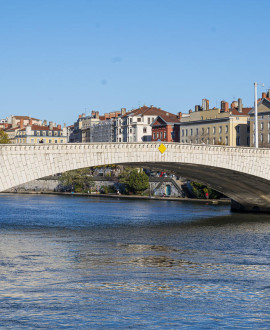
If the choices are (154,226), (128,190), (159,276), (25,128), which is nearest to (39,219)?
(154,226)

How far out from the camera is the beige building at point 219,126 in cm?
7862

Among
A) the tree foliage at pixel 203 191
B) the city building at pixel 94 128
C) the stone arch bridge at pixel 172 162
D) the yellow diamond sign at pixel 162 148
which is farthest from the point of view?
the city building at pixel 94 128

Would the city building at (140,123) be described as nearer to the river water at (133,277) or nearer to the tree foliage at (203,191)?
the tree foliage at (203,191)

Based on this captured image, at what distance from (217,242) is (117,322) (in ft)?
46.8

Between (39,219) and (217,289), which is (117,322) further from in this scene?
(39,219)

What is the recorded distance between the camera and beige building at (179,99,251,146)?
78625 millimetres

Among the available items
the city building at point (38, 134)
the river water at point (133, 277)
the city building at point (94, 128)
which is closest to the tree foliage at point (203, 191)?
the river water at point (133, 277)

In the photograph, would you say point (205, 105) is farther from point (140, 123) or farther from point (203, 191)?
point (203, 191)

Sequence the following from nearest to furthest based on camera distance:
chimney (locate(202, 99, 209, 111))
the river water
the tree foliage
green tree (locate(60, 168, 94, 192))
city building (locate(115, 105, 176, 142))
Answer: the river water
the tree foliage
green tree (locate(60, 168, 94, 192))
chimney (locate(202, 99, 209, 111))
city building (locate(115, 105, 176, 142))

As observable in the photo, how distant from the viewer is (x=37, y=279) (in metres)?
20.0

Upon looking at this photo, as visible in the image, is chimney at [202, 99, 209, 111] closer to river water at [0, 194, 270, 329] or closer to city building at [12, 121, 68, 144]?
city building at [12, 121, 68, 144]

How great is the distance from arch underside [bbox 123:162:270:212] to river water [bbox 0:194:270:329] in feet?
22.2

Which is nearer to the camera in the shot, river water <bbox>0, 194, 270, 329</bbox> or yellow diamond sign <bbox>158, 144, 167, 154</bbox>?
river water <bbox>0, 194, 270, 329</bbox>

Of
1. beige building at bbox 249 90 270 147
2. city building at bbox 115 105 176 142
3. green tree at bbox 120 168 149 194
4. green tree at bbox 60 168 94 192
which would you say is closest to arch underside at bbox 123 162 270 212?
green tree at bbox 120 168 149 194
